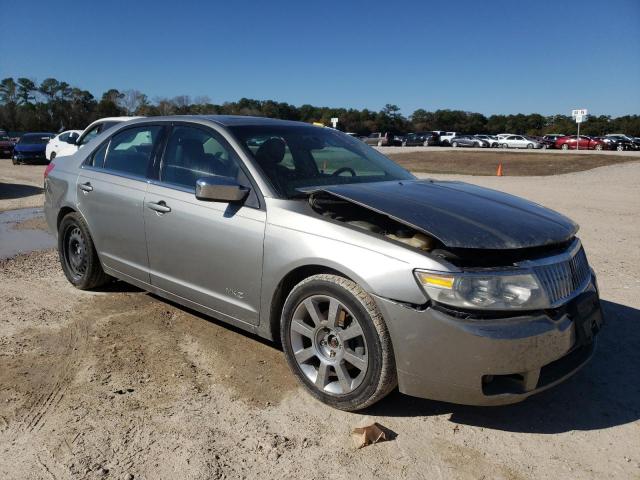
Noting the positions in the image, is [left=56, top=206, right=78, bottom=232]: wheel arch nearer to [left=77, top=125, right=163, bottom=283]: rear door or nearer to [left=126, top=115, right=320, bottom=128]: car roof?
[left=77, top=125, right=163, bottom=283]: rear door

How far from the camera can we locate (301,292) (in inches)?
126

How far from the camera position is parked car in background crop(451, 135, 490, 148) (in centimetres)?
5616

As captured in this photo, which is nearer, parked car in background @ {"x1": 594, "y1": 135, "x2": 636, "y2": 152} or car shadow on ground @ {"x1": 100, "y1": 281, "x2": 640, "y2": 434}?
car shadow on ground @ {"x1": 100, "y1": 281, "x2": 640, "y2": 434}

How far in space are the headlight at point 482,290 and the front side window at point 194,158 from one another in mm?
1600

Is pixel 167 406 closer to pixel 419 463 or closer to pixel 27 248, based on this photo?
pixel 419 463

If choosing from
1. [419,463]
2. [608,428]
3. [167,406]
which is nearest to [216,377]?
[167,406]

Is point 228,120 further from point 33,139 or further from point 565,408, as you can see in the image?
point 33,139

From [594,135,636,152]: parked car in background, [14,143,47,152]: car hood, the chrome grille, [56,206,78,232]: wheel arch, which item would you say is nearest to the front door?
[56,206,78,232]: wheel arch

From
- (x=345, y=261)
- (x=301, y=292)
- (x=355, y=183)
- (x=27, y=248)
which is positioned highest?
(x=355, y=183)

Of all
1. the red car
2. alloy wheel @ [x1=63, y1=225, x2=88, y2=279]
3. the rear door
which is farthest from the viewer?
the red car

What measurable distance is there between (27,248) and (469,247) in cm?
639

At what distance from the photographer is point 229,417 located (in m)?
3.09

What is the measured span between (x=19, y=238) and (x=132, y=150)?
4.29 metres

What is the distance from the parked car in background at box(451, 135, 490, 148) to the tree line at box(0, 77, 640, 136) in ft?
84.3
